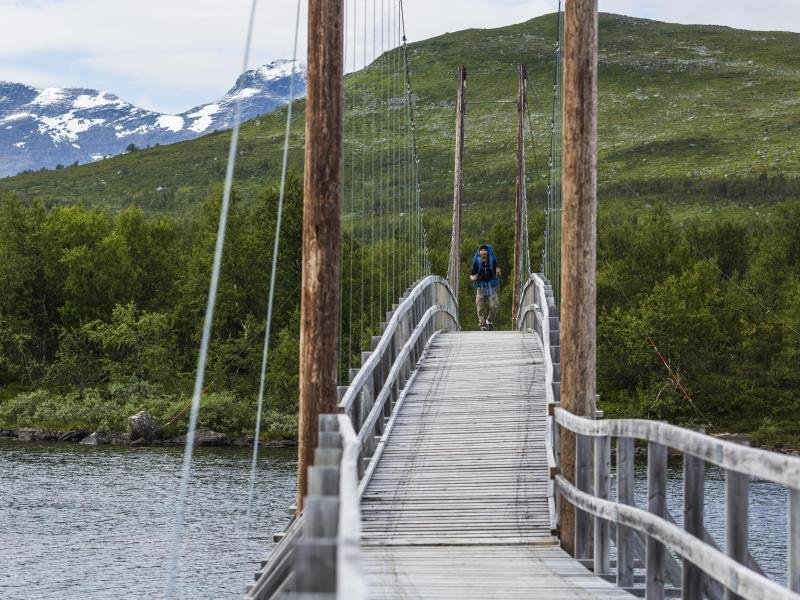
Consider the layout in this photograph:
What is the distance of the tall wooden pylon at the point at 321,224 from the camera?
8977 millimetres

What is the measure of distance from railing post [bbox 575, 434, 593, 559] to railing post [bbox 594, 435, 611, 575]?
711 mm

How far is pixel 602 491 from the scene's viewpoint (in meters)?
7.77

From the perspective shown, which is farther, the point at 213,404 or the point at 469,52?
the point at 469,52

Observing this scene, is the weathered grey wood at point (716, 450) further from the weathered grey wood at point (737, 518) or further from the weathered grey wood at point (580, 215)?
the weathered grey wood at point (580, 215)

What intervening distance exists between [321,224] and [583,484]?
2.57 metres

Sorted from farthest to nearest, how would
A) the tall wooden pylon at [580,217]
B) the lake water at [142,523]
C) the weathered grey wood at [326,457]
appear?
the lake water at [142,523]
the tall wooden pylon at [580,217]
the weathered grey wood at [326,457]

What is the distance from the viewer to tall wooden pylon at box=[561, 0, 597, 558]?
30.1 ft

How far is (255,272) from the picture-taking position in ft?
222

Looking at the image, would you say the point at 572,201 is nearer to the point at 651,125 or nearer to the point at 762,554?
the point at 762,554

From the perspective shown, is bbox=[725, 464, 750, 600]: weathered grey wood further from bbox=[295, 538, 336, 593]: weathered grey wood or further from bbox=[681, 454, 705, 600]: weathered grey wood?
bbox=[295, 538, 336, 593]: weathered grey wood

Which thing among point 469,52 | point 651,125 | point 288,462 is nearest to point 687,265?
point 288,462

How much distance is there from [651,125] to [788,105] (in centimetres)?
1693

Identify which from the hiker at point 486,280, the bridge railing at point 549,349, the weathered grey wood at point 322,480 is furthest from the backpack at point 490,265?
the weathered grey wood at point 322,480

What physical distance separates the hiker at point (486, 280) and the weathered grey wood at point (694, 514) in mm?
17835
